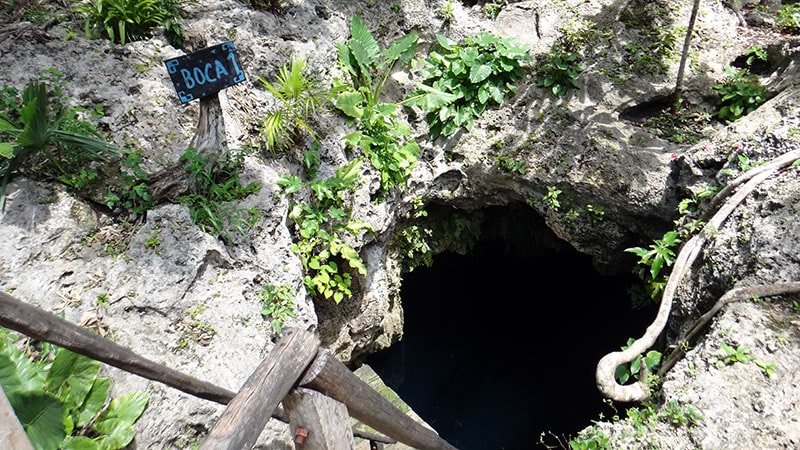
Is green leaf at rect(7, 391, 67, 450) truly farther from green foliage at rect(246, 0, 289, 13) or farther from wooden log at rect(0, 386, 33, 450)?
green foliage at rect(246, 0, 289, 13)

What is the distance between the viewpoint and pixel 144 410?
3092mm

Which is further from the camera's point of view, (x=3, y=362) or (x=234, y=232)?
(x=234, y=232)

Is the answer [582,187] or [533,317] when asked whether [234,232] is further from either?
[533,317]

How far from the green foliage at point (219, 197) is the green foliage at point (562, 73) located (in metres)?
3.78

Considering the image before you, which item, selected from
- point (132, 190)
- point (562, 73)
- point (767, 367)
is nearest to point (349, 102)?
point (132, 190)

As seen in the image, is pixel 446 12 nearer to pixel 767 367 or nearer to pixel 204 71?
pixel 204 71

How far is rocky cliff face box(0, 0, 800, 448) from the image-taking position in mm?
3348

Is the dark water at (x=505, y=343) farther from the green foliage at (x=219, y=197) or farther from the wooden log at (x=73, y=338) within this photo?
the wooden log at (x=73, y=338)

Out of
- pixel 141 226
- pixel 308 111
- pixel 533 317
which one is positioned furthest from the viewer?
pixel 533 317

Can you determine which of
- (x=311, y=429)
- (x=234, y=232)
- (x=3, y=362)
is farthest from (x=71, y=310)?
(x=311, y=429)

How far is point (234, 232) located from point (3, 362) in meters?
1.92

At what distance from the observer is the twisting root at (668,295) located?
3738 millimetres

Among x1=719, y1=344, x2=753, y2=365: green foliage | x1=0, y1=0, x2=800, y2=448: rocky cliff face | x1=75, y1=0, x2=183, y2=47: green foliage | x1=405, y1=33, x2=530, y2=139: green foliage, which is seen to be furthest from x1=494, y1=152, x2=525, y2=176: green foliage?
x1=75, y1=0, x2=183, y2=47: green foliage

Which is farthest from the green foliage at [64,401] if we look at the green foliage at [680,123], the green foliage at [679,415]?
the green foliage at [680,123]
